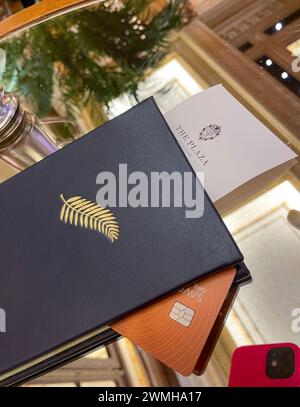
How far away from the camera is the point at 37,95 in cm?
79

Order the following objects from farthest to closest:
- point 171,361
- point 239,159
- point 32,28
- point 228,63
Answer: point 32,28, point 228,63, point 239,159, point 171,361

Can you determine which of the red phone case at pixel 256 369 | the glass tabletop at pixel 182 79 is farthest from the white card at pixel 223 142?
the red phone case at pixel 256 369

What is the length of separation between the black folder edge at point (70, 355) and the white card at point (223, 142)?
10cm

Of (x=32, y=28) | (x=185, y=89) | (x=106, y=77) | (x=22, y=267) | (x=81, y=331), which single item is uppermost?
(x=32, y=28)

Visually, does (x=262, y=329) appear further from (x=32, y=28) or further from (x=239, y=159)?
(x=32, y=28)

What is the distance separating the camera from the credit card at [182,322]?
47cm

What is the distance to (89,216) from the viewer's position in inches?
21.8

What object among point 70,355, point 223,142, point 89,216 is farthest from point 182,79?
point 70,355

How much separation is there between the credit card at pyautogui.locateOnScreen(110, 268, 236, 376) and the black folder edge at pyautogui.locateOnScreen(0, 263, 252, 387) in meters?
0.04

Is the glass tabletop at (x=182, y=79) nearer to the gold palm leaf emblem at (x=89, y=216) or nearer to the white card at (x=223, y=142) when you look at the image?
the white card at (x=223, y=142)


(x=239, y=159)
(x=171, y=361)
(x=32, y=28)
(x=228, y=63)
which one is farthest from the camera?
(x=32, y=28)

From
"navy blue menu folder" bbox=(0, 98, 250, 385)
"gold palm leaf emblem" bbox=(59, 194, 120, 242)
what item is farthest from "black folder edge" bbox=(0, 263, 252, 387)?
"gold palm leaf emblem" bbox=(59, 194, 120, 242)
